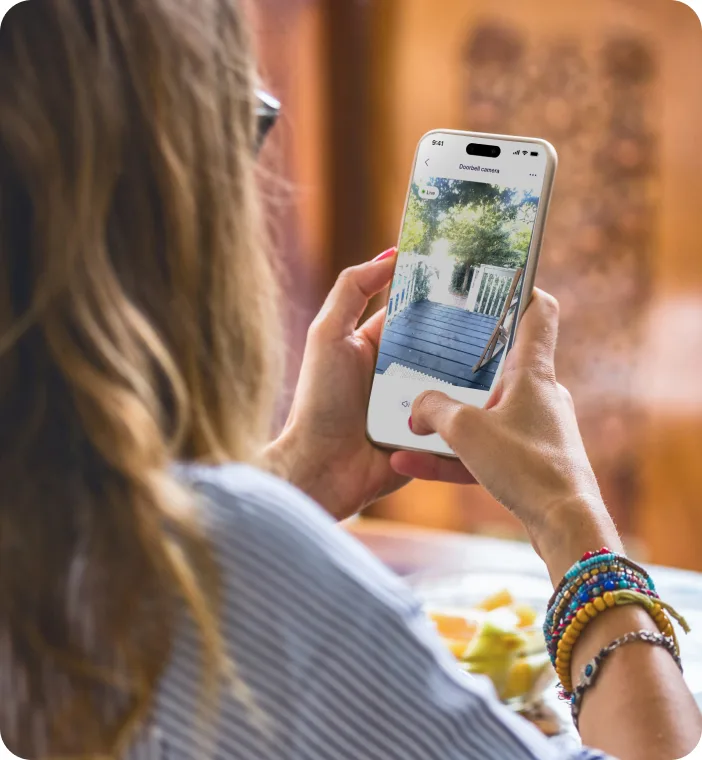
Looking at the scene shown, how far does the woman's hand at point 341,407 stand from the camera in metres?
0.82

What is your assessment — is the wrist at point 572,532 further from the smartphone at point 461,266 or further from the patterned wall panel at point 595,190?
the patterned wall panel at point 595,190

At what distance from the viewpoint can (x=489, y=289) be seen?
0.75 meters

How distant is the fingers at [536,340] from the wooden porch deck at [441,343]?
3cm

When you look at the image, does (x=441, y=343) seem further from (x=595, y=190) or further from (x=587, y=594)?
(x=595, y=190)

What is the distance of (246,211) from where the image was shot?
1.54ft

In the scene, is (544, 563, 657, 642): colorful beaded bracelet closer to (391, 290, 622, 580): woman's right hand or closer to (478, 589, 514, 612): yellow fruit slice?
(391, 290, 622, 580): woman's right hand

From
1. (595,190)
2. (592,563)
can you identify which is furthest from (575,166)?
(592,563)

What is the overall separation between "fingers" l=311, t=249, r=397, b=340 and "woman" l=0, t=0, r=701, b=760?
1.24 ft

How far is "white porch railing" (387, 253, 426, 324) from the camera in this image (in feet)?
2.60

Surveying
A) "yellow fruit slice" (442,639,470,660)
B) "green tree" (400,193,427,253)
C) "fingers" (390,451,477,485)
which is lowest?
"yellow fruit slice" (442,639,470,660)

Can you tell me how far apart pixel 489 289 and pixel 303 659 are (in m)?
0.42

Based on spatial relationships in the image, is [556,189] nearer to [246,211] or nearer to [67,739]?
[246,211]

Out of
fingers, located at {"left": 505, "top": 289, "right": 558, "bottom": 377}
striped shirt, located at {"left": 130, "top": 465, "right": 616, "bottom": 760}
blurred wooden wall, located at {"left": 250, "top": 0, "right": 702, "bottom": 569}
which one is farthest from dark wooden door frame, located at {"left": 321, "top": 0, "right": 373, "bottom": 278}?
striped shirt, located at {"left": 130, "top": 465, "right": 616, "bottom": 760}

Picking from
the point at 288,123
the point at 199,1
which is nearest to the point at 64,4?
the point at 199,1
